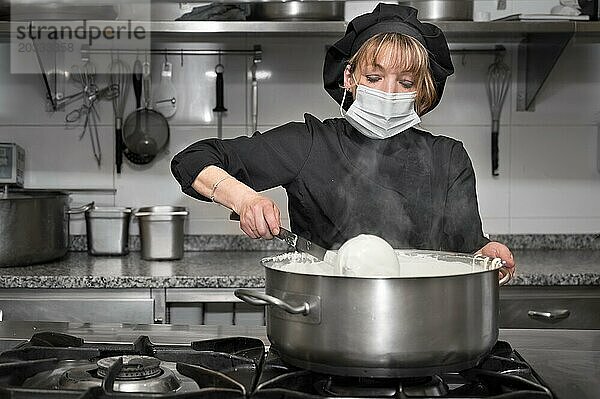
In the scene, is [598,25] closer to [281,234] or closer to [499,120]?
[499,120]

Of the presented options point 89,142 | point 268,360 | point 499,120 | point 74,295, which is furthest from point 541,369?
point 89,142

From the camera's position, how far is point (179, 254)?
113 inches

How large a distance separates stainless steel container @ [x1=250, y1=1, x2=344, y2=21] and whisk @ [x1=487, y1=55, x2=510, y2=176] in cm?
67

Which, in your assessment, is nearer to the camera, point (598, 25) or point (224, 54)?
point (598, 25)

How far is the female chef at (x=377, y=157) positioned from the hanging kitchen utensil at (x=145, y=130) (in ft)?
4.41

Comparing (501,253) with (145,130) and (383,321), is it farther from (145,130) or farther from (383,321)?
(145,130)

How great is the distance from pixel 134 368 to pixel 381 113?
2.79 feet

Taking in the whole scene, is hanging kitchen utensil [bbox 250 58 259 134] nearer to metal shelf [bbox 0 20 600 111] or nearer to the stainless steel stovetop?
metal shelf [bbox 0 20 600 111]

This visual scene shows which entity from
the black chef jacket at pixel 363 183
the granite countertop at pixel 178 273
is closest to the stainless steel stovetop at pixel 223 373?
the black chef jacket at pixel 363 183

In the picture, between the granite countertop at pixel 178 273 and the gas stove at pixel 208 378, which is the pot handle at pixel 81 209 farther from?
the gas stove at pixel 208 378

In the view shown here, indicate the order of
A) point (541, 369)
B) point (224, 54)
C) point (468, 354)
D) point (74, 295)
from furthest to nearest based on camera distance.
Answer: point (224, 54) < point (74, 295) < point (541, 369) < point (468, 354)

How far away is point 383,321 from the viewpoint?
976 mm

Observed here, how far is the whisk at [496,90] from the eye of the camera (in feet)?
10.1

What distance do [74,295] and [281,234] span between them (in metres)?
1.48
